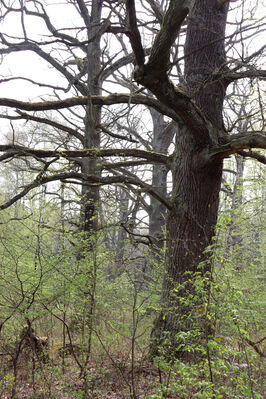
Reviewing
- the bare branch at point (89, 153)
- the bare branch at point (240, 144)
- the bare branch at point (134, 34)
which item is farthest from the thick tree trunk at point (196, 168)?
the bare branch at point (134, 34)

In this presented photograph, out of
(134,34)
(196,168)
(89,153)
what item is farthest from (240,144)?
(89,153)

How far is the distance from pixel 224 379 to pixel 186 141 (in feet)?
10.7

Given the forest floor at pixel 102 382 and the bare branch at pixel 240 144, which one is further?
the bare branch at pixel 240 144

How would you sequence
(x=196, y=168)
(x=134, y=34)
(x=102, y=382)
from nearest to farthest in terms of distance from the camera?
1. (x=134, y=34)
2. (x=102, y=382)
3. (x=196, y=168)

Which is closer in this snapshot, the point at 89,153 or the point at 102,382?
the point at 102,382

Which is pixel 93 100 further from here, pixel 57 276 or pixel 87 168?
pixel 57 276

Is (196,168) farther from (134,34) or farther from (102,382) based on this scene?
(102,382)

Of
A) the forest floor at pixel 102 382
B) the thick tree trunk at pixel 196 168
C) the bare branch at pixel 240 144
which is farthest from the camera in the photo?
the thick tree trunk at pixel 196 168

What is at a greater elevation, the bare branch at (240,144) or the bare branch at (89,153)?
the bare branch at (89,153)

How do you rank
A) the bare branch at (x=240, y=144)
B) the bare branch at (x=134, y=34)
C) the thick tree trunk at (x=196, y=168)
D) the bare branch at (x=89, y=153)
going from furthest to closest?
the bare branch at (x=89, y=153)
the thick tree trunk at (x=196, y=168)
the bare branch at (x=240, y=144)
the bare branch at (x=134, y=34)

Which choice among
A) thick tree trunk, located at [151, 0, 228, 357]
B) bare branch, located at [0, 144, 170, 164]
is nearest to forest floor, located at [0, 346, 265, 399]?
thick tree trunk, located at [151, 0, 228, 357]

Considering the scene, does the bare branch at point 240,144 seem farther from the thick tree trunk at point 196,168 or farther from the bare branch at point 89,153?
the bare branch at point 89,153

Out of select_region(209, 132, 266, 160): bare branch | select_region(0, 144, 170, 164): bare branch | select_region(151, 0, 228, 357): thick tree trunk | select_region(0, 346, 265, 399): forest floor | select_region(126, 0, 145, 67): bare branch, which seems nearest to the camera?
select_region(126, 0, 145, 67): bare branch

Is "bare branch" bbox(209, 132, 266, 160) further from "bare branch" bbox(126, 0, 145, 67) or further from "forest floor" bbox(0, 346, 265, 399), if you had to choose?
"forest floor" bbox(0, 346, 265, 399)
